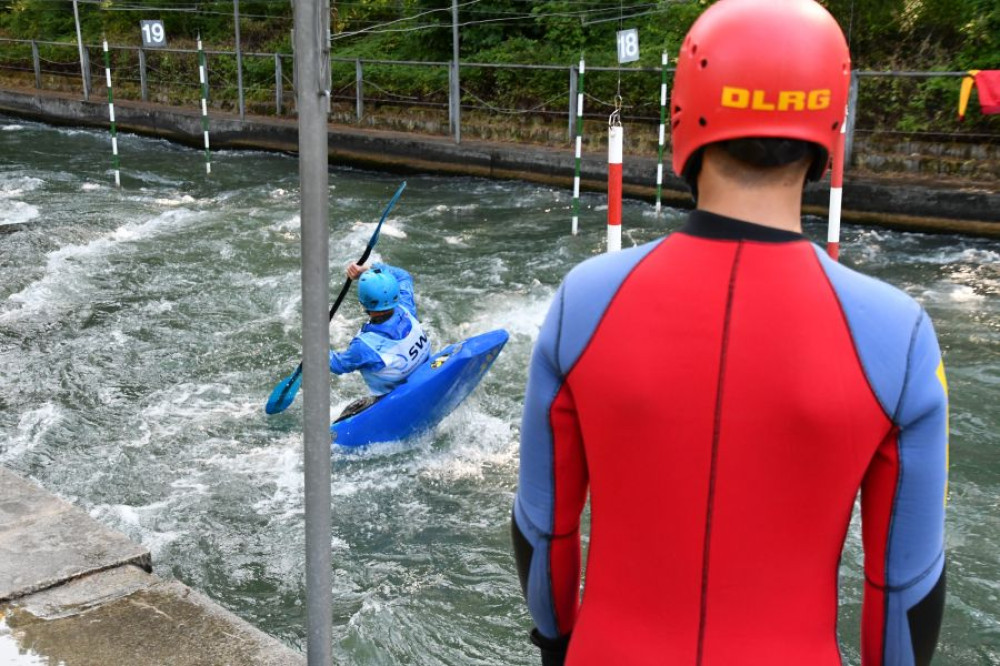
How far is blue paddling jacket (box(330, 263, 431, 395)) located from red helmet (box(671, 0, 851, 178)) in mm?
4230

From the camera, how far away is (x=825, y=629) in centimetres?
124

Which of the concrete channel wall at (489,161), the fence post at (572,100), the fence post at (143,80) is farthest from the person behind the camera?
the fence post at (143,80)

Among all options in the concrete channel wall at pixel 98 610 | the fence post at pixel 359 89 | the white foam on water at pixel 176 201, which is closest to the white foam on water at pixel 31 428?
the concrete channel wall at pixel 98 610

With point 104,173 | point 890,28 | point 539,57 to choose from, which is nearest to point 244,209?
point 104,173

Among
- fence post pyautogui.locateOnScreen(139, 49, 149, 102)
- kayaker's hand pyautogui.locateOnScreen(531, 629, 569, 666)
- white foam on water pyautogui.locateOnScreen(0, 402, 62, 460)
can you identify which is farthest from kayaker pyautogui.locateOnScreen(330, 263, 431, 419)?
fence post pyautogui.locateOnScreen(139, 49, 149, 102)

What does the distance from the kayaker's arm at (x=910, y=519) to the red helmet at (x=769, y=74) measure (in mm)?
261

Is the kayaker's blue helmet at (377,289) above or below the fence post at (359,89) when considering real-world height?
below

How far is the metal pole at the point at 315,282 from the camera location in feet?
5.04

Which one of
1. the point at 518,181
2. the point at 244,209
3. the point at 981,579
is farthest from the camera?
the point at 518,181

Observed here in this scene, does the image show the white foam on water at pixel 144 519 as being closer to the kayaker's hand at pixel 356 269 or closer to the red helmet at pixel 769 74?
the kayaker's hand at pixel 356 269

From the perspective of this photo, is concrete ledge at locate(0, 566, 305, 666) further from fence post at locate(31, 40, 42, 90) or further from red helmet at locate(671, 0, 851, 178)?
fence post at locate(31, 40, 42, 90)

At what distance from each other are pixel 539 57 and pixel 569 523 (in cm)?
1463

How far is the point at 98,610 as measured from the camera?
2805 millimetres

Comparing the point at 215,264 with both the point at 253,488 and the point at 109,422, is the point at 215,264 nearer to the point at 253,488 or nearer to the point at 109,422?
the point at 109,422
